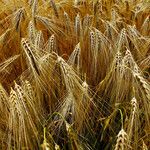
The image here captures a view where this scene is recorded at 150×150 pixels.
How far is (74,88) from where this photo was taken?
Result: 4.69ft

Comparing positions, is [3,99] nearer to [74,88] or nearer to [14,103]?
[14,103]

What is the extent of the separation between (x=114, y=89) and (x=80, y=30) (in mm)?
448

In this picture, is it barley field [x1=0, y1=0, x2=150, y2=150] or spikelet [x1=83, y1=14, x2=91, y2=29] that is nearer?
barley field [x1=0, y1=0, x2=150, y2=150]

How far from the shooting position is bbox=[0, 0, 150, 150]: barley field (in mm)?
1337

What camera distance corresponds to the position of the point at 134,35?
190 cm

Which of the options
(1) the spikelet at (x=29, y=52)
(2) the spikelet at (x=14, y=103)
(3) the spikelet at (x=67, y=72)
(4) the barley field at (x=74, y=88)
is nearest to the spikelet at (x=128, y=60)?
(4) the barley field at (x=74, y=88)

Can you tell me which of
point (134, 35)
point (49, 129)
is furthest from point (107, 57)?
point (49, 129)

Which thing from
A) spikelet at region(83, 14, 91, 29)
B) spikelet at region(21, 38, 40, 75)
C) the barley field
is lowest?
the barley field

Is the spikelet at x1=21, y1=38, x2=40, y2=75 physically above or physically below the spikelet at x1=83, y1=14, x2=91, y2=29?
below

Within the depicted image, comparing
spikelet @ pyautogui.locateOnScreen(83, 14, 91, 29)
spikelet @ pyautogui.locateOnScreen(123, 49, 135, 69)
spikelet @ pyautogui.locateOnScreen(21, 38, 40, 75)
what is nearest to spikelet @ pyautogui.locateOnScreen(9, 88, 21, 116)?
spikelet @ pyautogui.locateOnScreen(21, 38, 40, 75)

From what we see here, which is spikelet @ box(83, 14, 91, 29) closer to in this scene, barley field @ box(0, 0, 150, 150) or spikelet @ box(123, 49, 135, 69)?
barley field @ box(0, 0, 150, 150)

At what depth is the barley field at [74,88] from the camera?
1337 millimetres

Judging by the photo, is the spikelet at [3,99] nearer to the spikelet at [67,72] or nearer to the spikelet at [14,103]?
the spikelet at [14,103]

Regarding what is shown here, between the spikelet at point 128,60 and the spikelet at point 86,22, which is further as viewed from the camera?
the spikelet at point 86,22
